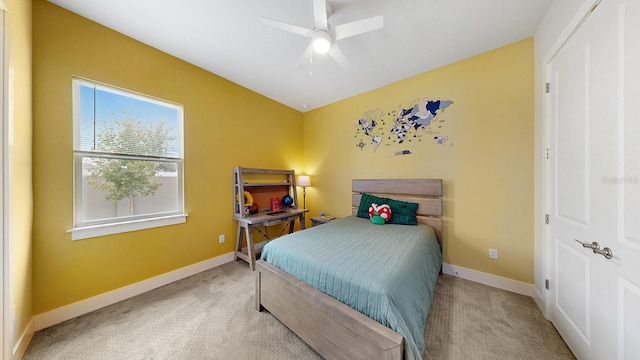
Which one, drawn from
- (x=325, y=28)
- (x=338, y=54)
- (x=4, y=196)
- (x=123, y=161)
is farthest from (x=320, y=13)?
(x=123, y=161)

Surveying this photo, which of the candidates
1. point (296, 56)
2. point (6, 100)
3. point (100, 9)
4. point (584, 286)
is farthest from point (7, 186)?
point (584, 286)

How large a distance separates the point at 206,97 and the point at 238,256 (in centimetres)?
228

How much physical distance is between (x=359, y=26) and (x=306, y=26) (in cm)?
62

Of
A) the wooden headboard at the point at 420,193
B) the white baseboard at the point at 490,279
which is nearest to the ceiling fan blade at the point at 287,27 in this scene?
the wooden headboard at the point at 420,193

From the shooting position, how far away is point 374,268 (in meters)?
1.34

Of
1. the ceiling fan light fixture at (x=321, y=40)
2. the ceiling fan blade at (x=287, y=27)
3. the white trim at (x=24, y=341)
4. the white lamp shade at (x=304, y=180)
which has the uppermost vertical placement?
the ceiling fan blade at (x=287, y=27)

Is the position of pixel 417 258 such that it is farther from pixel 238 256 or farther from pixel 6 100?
pixel 6 100

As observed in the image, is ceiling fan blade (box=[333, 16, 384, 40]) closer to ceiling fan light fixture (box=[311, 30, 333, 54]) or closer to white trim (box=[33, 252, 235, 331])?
ceiling fan light fixture (box=[311, 30, 333, 54])

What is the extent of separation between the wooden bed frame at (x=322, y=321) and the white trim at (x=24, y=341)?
154cm

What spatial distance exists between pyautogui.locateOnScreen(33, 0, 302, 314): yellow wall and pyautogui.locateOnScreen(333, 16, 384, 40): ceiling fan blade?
2.01 meters

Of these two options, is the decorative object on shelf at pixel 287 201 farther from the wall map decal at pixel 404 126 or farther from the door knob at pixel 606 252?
the door knob at pixel 606 252

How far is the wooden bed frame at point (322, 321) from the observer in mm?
1047

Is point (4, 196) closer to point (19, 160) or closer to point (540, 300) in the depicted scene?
point (19, 160)

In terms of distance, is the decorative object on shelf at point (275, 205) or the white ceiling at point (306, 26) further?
the decorative object on shelf at point (275, 205)
